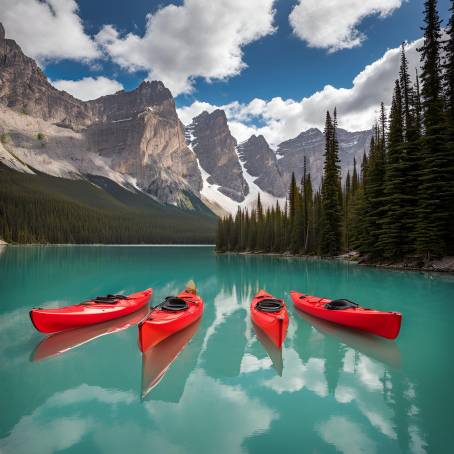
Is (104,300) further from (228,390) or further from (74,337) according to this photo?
(228,390)

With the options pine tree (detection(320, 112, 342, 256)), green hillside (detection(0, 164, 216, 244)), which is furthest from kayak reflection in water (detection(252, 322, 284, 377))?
green hillside (detection(0, 164, 216, 244))

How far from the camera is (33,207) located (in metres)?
143

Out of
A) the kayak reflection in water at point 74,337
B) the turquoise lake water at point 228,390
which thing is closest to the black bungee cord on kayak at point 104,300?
the kayak reflection in water at point 74,337

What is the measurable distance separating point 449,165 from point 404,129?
24.1 feet

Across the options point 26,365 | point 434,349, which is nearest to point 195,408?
point 26,365

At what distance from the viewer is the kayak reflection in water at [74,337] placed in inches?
490

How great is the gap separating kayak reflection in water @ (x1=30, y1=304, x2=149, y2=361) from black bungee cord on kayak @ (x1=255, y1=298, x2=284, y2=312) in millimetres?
6473

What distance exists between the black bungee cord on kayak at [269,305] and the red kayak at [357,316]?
7.93 ft

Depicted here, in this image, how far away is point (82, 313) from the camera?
586 inches

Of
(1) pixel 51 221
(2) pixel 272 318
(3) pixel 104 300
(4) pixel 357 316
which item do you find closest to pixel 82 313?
(3) pixel 104 300

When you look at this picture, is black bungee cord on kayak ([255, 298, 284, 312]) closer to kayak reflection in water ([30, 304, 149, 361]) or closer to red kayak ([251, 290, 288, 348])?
red kayak ([251, 290, 288, 348])

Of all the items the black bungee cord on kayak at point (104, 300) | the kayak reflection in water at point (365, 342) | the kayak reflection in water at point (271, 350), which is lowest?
the kayak reflection in water at point (271, 350)

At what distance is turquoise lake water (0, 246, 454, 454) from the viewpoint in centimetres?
700

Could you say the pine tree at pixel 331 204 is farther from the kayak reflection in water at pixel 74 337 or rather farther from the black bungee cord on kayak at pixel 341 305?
the kayak reflection in water at pixel 74 337
